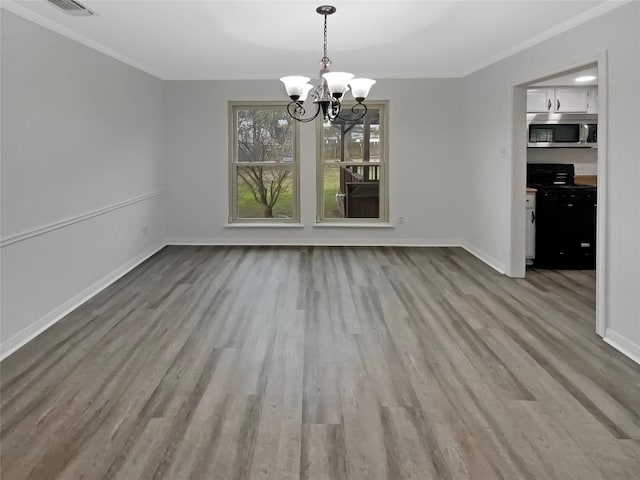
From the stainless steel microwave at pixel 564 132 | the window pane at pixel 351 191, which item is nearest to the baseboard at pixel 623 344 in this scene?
the stainless steel microwave at pixel 564 132

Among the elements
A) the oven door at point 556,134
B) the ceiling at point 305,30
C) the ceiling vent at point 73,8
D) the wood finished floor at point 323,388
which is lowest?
the wood finished floor at point 323,388

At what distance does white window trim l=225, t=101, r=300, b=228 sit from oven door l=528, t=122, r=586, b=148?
123 inches

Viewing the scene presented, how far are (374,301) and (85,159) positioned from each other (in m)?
2.91

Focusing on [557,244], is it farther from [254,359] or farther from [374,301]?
[254,359]

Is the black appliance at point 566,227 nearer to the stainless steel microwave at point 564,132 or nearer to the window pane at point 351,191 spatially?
the stainless steel microwave at point 564,132

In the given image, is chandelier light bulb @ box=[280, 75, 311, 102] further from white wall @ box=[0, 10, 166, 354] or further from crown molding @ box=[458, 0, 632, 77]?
crown molding @ box=[458, 0, 632, 77]

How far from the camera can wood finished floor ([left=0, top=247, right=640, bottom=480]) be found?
2.36 meters

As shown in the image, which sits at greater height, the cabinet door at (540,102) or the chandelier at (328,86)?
the cabinet door at (540,102)

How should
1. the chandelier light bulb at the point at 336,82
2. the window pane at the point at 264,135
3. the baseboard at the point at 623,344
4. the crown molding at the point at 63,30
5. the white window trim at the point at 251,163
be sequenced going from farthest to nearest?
the window pane at the point at 264,135 → the white window trim at the point at 251,163 → the chandelier light bulb at the point at 336,82 → the crown molding at the point at 63,30 → the baseboard at the point at 623,344

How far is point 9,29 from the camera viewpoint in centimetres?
361

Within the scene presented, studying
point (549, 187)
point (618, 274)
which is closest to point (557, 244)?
point (549, 187)

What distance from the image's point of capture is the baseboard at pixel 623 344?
11.4 ft

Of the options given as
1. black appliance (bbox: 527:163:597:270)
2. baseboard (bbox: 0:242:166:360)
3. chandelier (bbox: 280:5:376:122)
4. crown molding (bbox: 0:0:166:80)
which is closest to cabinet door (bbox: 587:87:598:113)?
black appliance (bbox: 527:163:597:270)

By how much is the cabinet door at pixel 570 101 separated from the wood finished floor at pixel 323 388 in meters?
2.43
